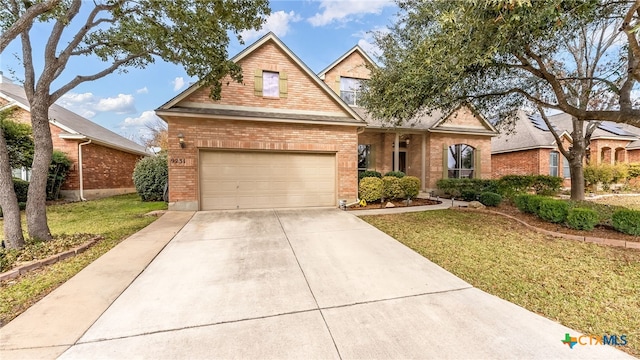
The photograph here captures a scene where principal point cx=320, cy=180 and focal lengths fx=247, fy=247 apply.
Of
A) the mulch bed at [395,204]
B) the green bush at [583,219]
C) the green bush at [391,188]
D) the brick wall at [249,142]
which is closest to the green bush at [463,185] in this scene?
the mulch bed at [395,204]

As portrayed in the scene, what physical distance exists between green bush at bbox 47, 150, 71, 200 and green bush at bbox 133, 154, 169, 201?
3231mm

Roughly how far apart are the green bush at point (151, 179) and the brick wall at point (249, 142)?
11.9 ft

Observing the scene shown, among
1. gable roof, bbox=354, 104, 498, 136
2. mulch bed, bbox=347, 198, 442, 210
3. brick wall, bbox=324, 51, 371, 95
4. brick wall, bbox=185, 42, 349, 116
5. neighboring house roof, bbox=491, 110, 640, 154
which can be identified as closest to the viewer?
brick wall, bbox=185, 42, 349, 116

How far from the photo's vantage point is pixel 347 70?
46.5 feet

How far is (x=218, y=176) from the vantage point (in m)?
9.29

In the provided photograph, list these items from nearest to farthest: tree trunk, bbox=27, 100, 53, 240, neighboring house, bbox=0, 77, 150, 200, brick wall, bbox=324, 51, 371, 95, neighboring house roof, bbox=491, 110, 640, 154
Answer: tree trunk, bbox=27, 100, 53, 240, neighboring house, bbox=0, 77, 150, 200, brick wall, bbox=324, 51, 371, 95, neighboring house roof, bbox=491, 110, 640, 154

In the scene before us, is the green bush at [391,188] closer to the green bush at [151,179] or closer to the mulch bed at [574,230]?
the mulch bed at [574,230]

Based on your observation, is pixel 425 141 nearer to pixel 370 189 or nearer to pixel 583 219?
pixel 370 189

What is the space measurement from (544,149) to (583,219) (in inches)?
490

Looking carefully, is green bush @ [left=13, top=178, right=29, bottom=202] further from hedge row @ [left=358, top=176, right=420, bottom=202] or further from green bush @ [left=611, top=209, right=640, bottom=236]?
green bush @ [left=611, top=209, right=640, bottom=236]

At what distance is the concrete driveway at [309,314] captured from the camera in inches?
94.4

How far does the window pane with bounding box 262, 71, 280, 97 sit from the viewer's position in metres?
9.90

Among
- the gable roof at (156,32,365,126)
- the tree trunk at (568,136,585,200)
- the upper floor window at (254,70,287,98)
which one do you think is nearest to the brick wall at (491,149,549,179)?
the tree trunk at (568,136,585,200)

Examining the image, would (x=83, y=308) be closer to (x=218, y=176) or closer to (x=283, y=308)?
(x=283, y=308)
